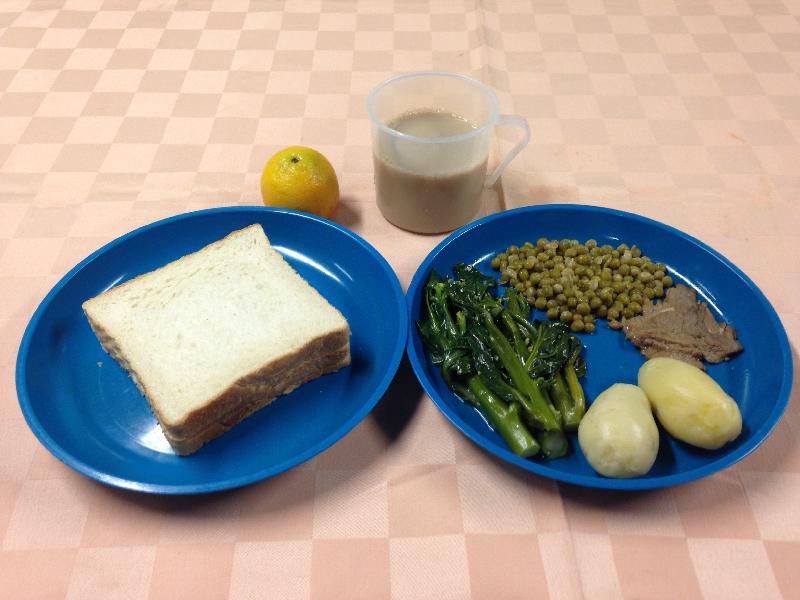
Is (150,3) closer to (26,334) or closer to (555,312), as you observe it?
(26,334)

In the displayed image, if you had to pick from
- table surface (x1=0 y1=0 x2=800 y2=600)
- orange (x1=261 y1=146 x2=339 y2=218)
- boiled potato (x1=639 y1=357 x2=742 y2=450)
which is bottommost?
table surface (x1=0 y1=0 x2=800 y2=600)

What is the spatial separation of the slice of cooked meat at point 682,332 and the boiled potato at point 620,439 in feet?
1.03

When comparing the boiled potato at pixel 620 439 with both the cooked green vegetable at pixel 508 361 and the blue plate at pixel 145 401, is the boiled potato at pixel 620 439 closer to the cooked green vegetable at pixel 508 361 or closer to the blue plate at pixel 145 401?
the cooked green vegetable at pixel 508 361

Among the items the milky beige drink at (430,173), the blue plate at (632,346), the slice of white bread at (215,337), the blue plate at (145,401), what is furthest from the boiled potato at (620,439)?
the milky beige drink at (430,173)

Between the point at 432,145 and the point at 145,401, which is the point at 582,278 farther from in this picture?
the point at 145,401

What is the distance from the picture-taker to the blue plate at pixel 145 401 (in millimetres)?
1267

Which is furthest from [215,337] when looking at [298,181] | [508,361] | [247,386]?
[508,361]

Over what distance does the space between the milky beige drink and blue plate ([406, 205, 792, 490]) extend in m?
0.14

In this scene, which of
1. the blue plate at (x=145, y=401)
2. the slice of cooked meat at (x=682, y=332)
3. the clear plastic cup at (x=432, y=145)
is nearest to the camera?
the blue plate at (x=145, y=401)

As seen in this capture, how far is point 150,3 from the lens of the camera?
2.98m

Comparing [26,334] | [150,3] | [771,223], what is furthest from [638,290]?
[150,3]

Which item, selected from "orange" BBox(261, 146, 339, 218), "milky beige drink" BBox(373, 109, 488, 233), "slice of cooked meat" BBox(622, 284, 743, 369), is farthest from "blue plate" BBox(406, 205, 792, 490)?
"orange" BBox(261, 146, 339, 218)

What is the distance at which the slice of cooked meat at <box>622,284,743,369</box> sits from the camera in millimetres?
1484

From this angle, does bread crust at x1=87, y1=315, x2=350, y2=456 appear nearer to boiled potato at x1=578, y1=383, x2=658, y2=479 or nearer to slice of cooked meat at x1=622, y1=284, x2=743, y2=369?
boiled potato at x1=578, y1=383, x2=658, y2=479
